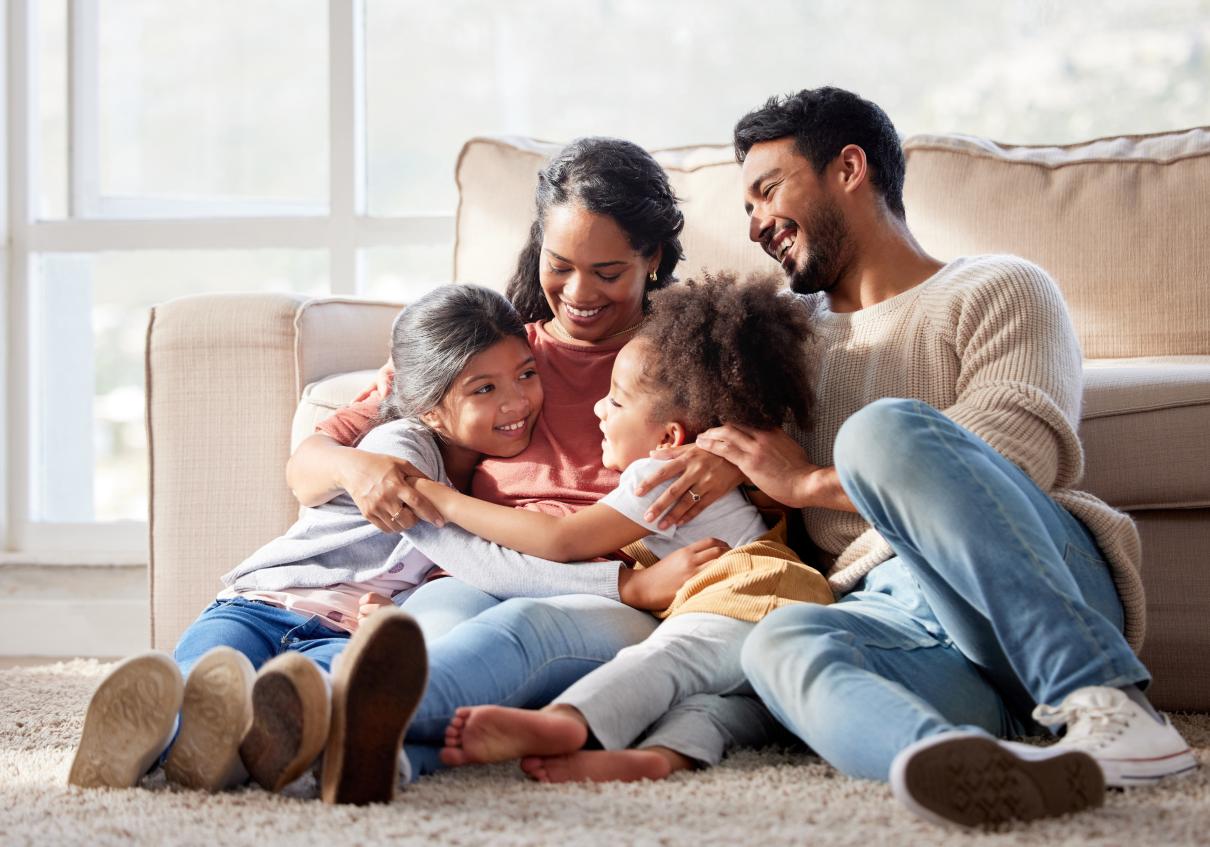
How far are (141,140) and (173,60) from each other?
20cm

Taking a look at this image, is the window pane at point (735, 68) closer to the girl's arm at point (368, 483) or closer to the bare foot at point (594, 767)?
the girl's arm at point (368, 483)

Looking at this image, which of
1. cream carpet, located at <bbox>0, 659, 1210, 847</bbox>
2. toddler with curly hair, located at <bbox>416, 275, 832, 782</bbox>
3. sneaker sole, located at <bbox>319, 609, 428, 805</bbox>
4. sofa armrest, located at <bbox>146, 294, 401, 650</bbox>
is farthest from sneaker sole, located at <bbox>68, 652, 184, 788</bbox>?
sofa armrest, located at <bbox>146, 294, 401, 650</bbox>

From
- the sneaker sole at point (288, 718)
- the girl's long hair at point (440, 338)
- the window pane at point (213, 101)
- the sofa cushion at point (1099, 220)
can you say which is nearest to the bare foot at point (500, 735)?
the sneaker sole at point (288, 718)

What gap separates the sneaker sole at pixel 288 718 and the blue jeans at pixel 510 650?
115 millimetres

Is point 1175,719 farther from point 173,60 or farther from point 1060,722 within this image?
point 173,60

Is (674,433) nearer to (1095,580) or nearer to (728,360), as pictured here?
(728,360)

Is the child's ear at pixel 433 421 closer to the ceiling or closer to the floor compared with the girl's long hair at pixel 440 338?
closer to the floor

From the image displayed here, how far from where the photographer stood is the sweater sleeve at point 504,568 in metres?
1.38

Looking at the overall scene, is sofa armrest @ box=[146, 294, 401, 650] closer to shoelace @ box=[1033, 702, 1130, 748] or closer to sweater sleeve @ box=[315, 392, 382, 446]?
sweater sleeve @ box=[315, 392, 382, 446]

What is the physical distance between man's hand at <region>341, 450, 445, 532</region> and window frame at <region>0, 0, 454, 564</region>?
1.40m

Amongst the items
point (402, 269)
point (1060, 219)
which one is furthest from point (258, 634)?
point (402, 269)

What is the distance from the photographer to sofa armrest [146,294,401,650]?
1820 millimetres

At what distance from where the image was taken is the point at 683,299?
56.5 inches

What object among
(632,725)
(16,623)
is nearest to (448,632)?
(632,725)
